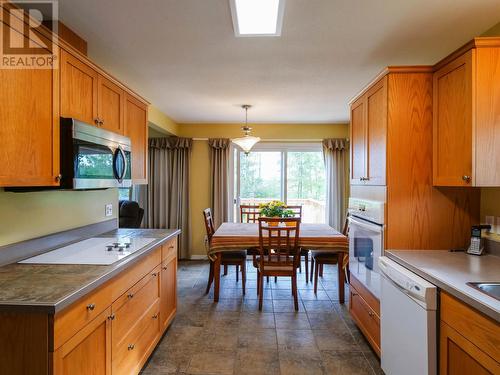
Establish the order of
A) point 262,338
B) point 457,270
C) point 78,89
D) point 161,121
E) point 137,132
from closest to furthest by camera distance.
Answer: point 457,270
point 78,89
point 262,338
point 137,132
point 161,121

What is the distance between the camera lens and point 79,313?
1.22m

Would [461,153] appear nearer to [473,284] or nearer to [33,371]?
[473,284]

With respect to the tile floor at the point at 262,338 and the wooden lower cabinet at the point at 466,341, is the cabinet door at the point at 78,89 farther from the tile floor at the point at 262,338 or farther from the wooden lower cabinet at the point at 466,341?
the wooden lower cabinet at the point at 466,341

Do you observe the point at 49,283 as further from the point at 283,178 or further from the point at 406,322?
the point at 283,178

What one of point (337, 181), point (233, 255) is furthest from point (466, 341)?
point (337, 181)

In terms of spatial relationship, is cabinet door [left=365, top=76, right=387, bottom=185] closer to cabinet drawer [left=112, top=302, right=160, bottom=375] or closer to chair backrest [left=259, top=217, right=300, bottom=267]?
chair backrest [left=259, top=217, right=300, bottom=267]

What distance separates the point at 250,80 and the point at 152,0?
141 centimetres

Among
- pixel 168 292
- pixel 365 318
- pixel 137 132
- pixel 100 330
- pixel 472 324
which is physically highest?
pixel 137 132

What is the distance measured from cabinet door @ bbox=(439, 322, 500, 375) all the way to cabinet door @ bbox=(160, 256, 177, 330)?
194cm

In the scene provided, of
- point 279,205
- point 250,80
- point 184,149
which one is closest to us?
point 250,80

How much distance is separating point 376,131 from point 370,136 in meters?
0.12

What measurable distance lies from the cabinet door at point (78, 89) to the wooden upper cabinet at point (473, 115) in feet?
7.79

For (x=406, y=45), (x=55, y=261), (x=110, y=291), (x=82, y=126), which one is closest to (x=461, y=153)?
(x=406, y=45)

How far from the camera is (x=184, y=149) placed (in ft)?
16.3
